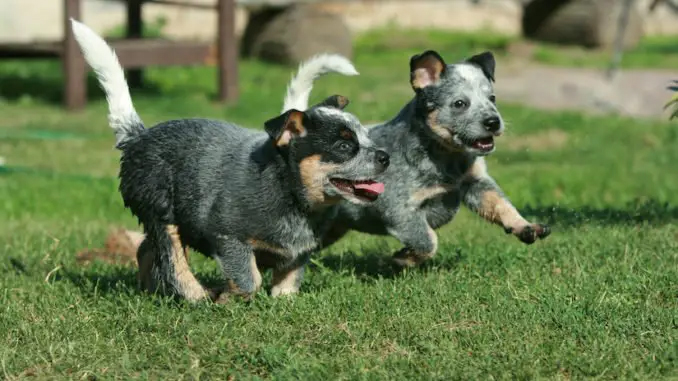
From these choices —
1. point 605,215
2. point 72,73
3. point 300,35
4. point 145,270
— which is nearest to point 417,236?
point 145,270

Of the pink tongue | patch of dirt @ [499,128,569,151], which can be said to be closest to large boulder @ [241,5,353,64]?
patch of dirt @ [499,128,569,151]

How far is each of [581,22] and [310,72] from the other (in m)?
19.0

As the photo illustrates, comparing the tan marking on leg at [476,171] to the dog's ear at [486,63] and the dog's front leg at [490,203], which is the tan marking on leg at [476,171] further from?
the dog's ear at [486,63]

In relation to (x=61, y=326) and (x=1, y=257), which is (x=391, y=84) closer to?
(x=1, y=257)

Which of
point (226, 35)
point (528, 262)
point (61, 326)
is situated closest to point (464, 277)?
point (528, 262)

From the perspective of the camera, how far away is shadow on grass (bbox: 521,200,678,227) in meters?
8.54

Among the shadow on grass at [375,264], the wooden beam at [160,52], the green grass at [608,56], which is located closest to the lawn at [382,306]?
the shadow on grass at [375,264]

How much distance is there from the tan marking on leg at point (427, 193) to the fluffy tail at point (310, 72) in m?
0.84

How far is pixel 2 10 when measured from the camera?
80.8ft

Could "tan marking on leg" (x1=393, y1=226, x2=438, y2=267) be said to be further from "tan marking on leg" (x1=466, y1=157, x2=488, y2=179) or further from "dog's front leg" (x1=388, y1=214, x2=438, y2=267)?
"tan marking on leg" (x1=466, y1=157, x2=488, y2=179)

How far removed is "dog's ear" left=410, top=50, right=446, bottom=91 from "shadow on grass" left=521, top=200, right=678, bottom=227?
6.67 feet

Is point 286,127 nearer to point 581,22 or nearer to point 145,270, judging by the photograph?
point 145,270

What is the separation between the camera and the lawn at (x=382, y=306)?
529 cm

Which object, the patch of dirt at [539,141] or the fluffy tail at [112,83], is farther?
the patch of dirt at [539,141]
